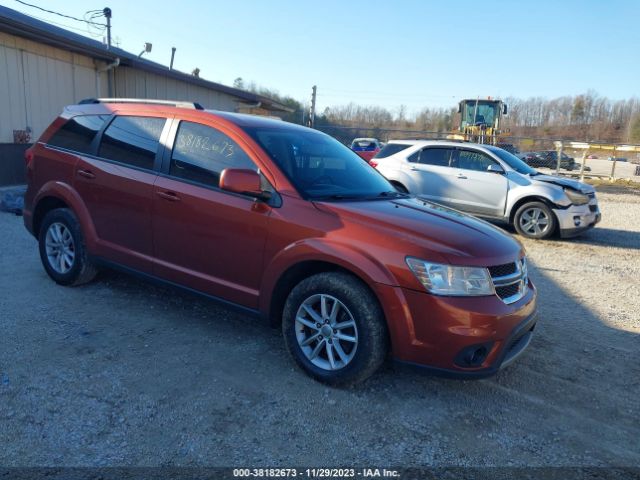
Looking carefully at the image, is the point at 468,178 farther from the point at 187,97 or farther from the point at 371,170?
the point at 187,97

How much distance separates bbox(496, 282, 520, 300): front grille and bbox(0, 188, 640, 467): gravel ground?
29.2 inches

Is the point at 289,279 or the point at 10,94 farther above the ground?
the point at 10,94

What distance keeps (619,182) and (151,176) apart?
2383cm

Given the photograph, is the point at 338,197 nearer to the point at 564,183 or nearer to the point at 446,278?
the point at 446,278

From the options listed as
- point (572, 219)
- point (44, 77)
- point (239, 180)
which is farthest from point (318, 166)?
point (44, 77)

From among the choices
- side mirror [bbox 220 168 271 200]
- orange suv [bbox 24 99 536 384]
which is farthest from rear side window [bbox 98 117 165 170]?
side mirror [bbox 220 168 271 200]

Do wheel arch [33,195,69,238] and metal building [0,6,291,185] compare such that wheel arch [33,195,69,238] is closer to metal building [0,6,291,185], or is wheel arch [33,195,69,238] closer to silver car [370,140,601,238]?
silver car [370,140,601,238]

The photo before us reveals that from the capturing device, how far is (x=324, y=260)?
10.6 feet

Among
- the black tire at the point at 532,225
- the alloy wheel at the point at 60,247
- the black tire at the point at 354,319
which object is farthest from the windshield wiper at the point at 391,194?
the black tire at the point at 532,225

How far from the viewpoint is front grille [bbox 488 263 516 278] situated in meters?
3.12

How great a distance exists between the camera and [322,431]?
2.86 metres

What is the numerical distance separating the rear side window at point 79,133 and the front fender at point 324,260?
241 centimetres

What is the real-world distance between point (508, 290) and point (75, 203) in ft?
12.6

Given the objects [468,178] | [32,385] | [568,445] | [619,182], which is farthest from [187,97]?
[619,182]
